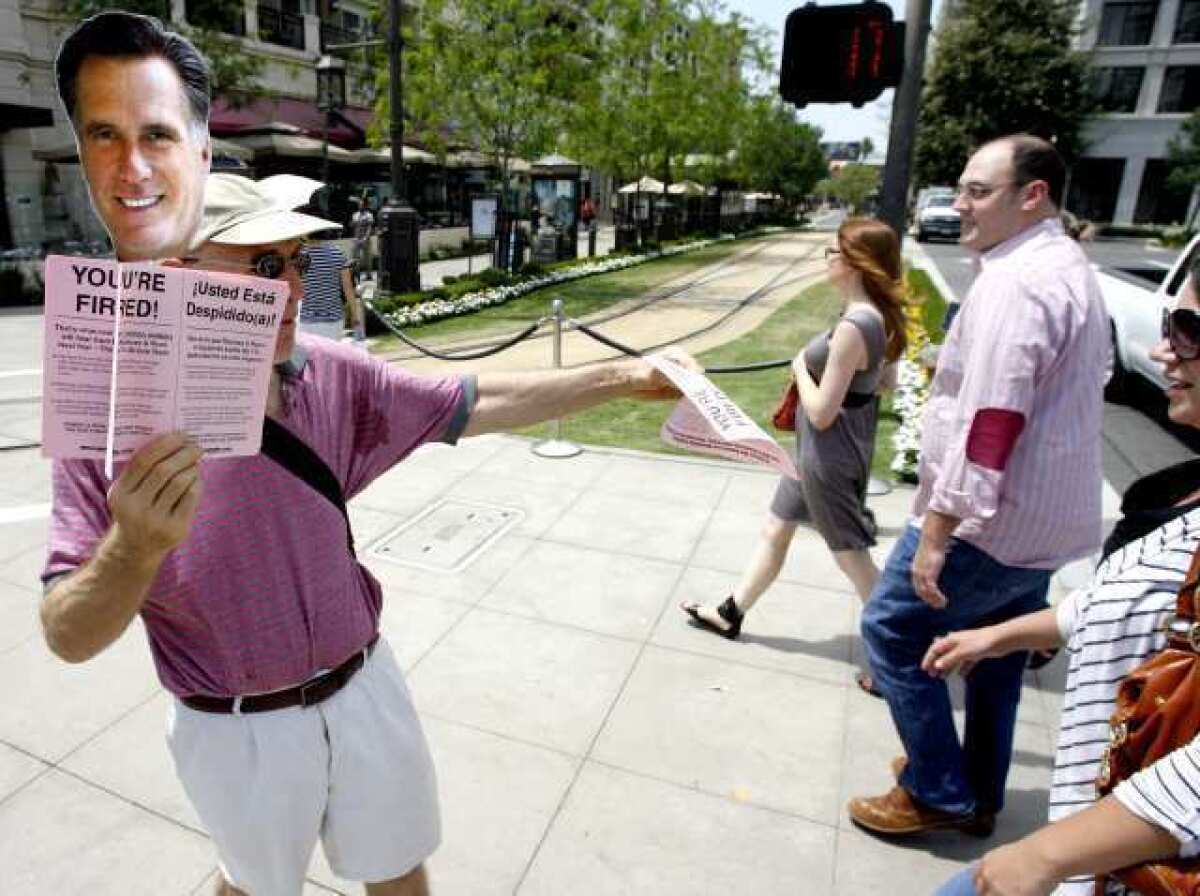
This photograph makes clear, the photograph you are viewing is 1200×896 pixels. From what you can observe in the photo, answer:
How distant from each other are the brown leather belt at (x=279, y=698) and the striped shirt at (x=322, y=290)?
19.3 ft

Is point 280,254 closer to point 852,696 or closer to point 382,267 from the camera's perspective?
point 852,696

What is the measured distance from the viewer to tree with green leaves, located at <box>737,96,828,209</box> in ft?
125

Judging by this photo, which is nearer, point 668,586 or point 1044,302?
point 1044,302

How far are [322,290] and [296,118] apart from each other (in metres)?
21.7

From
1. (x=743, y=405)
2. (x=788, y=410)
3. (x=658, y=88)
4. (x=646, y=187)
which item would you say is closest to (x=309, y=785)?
(x=788, y=410)

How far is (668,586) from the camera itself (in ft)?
14.8

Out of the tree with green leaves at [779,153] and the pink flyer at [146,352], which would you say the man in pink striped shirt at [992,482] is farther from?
the tree with green leaves at [779,153]

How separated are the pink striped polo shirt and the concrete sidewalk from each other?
133cm

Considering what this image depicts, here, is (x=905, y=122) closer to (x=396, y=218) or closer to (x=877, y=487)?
(x=877, y=487)

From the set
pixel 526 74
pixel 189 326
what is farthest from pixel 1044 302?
pixel 526 74

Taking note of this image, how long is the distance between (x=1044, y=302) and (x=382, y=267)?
14342 millimetres

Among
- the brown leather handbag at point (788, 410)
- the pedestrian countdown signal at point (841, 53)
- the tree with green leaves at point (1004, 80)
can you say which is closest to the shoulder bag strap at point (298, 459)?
the brown leather handbag at point (788, 410)

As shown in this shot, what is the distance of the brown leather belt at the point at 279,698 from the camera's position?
5.43 feet

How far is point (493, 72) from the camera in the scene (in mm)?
16641
